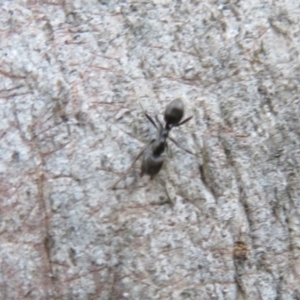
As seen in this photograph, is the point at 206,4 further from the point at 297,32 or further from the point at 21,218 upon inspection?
the point at 21,218

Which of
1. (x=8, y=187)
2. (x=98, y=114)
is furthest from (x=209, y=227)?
(x=8, y=187)

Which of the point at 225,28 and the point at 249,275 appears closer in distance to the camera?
the point at 249,275

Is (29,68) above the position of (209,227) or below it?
above
